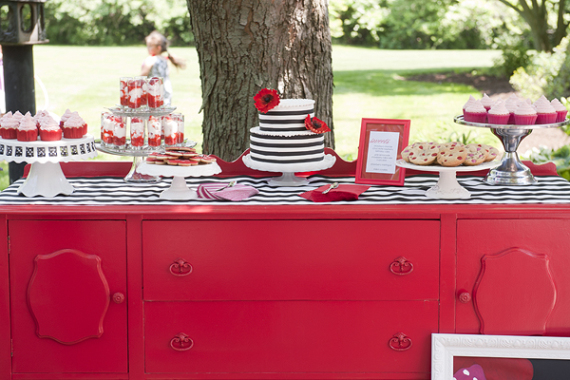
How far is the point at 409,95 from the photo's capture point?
11117 mm

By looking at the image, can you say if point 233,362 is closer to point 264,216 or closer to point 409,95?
point 264,216

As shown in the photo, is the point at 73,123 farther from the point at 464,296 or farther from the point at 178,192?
the point at 464,296

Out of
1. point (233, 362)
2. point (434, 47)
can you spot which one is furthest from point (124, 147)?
point (434, 47)

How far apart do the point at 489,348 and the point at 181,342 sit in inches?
41.0

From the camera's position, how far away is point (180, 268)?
2.08 metres

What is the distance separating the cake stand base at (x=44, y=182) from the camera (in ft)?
7.16

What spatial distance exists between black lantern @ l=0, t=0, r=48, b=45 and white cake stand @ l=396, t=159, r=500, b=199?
2.09 metres

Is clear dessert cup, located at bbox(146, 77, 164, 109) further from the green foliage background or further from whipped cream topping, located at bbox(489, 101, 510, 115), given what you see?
the green foliage background

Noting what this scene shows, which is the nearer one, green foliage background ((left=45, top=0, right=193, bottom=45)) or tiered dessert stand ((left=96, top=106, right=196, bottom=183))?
tiered dessert stand ((left=96, top=106, right=196, bottom=183))

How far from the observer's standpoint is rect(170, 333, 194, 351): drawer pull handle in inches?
83.8

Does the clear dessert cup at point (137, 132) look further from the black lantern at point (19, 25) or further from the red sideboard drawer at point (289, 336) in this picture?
the black lantern at point (19, 25)

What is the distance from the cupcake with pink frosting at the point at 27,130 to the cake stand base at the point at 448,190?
1.38m

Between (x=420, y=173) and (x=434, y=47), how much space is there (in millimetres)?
19591

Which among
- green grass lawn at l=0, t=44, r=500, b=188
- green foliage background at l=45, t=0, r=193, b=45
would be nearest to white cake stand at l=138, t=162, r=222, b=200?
green grass lawn at l=0, t=44, r=500, b=188
